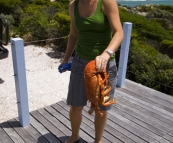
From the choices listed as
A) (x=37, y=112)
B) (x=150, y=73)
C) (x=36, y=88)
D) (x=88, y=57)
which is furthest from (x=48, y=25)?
(x=88, y=57)

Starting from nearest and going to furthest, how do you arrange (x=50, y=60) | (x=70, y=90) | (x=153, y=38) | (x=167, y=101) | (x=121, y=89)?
(x=70, y=90) → (x=167, y=101) → (x=121, y=89) → (x=50, y=60) → (x=153, y=38)

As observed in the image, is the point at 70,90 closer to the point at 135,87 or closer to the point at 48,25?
the point at 135,87

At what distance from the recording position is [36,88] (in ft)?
14.8

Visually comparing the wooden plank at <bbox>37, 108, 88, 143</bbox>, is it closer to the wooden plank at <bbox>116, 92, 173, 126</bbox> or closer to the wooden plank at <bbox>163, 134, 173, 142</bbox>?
the wooden plank at <bbox>163, 134, 173, 142</bbox>

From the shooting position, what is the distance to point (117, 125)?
2902 mm

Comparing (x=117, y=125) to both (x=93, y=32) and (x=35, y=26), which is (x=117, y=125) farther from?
(x=35, y=26)

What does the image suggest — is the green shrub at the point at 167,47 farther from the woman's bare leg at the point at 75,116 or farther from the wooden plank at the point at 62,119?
the woman's bare leg at the point at 75,116

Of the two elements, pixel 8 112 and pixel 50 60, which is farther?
pixel 50 60

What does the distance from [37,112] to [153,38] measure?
178 inches

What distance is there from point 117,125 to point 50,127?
746mm

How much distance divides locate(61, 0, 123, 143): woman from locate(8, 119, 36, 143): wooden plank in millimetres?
753

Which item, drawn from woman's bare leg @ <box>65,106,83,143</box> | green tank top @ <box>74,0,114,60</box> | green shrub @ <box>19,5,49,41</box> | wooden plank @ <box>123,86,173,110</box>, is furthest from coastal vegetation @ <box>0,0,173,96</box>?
green tank top @ <box>74,0,114,60</box>

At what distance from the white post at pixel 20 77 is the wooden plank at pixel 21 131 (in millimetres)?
52

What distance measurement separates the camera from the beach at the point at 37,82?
154 inches
